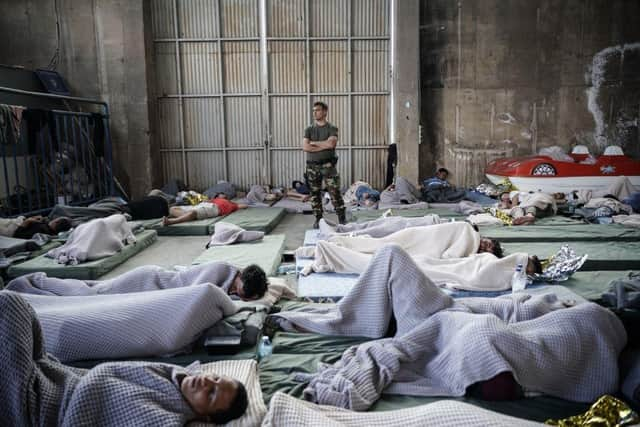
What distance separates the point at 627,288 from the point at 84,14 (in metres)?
9.02

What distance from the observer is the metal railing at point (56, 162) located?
6.23 meters

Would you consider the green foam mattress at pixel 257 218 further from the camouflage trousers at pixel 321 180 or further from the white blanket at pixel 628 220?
the white blanket at pixel 628 220

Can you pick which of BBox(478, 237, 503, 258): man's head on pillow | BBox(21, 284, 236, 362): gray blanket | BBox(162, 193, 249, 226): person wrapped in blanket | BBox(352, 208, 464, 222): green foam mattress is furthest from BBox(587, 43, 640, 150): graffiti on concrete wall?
BBox(21, 284, 236, 362): gray blanket

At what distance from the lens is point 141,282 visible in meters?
3.19

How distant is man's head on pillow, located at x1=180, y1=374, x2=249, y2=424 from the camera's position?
1809 mm

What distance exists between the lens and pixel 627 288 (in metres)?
2.89

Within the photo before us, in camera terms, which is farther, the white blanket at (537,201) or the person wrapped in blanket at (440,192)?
the person wrapped in blanket at (440,192)

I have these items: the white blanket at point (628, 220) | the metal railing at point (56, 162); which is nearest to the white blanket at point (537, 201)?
the white blanket at point (628, 220)

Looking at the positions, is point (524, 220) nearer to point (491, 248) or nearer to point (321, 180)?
point (491, 248)

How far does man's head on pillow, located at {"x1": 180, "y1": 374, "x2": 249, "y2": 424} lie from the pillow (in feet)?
0.11

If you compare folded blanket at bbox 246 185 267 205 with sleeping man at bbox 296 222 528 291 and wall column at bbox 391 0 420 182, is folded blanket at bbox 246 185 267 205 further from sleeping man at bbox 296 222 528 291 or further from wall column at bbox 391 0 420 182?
sleeping man at bbox 296 222 528 291

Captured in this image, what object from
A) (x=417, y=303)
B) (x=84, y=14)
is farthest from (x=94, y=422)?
(x=84, y=14)

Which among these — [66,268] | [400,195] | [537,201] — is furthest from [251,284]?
[400,195]

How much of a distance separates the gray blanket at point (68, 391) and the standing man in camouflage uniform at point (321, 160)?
15.4ft
